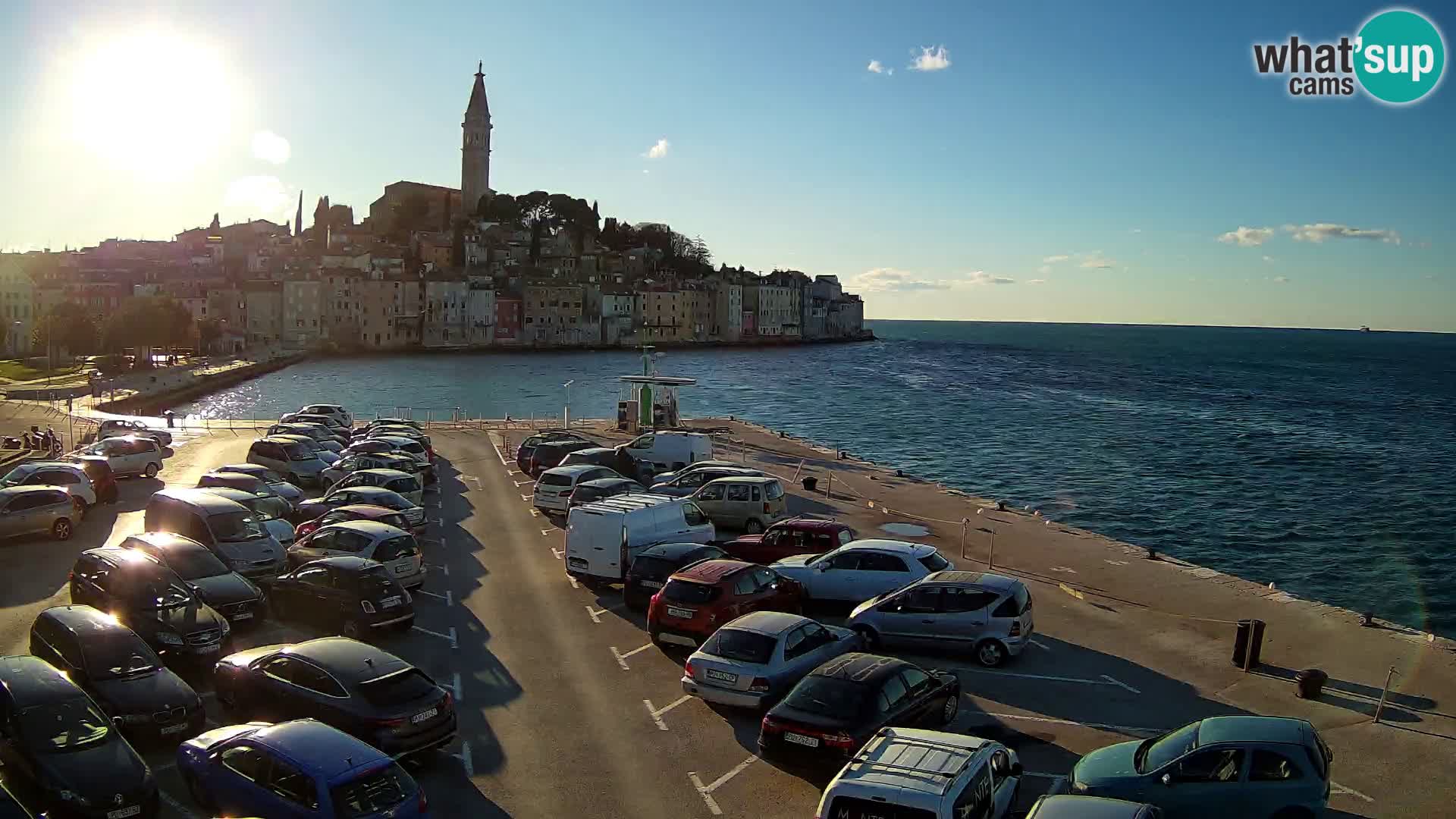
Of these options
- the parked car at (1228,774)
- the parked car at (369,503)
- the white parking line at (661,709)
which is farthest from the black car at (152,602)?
the parked car at (1228,774)

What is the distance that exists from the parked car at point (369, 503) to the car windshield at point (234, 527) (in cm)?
317

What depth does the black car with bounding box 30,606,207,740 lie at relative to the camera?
9492 millimetres

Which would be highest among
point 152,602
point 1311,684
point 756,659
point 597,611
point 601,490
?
point 601,490

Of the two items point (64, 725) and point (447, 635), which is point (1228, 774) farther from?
point (447, 635)

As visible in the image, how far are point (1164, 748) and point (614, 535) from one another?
9415 mm

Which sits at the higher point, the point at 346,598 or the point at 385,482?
the point at 385,482

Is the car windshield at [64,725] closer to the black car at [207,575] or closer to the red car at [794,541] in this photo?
the black car at [207,575]

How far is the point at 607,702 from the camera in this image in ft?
37.1

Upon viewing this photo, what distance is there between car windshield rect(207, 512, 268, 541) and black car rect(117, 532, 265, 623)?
1.25 metres

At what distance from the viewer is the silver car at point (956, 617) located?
1272 centimetres

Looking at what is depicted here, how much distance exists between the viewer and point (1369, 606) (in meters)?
25.5

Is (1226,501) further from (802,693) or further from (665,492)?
(802,693)

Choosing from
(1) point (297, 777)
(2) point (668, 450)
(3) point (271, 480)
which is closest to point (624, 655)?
(1) point (297, 777)

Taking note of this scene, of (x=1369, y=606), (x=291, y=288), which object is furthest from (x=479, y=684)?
(x=291, y=288)
